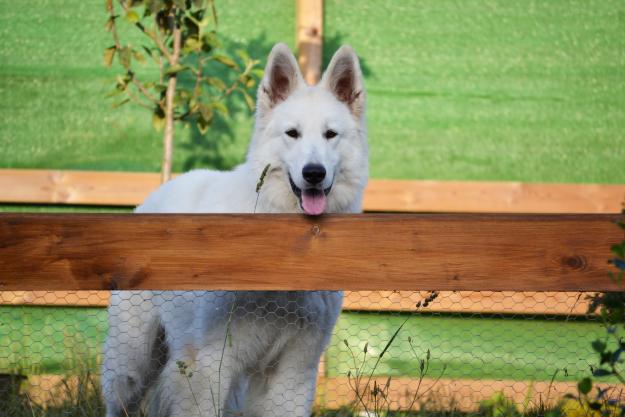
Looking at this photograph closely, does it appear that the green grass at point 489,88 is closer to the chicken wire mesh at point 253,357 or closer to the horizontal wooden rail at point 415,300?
the horizontal wooden rail at point 415,300

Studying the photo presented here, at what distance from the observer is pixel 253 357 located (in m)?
3.05

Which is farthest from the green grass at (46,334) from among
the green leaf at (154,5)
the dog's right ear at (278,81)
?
the dog's right ear at (278,81)

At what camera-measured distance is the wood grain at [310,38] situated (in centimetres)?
509

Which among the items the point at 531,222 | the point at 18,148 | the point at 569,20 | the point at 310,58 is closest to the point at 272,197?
the point at 531,222

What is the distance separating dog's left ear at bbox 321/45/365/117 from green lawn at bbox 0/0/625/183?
6.85ft

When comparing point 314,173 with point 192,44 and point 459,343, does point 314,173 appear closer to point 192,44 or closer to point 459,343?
point 192,44

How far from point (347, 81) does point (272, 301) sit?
1044mm

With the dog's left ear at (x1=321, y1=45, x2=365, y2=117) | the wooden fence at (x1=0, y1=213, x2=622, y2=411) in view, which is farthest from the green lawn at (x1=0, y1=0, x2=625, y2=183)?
the wooden fence at (x1=0, y1=213, x2=622, y2=411)

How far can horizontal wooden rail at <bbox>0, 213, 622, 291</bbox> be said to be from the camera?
240 cm

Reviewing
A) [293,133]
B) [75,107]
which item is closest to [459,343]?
[293,133]

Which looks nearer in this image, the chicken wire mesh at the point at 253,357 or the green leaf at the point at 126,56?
the chicken wire mesh at the point at 253,357

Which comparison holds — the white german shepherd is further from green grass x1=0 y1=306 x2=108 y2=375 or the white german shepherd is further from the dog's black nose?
green grass x1=0 y1=306 x2=108 y2=375

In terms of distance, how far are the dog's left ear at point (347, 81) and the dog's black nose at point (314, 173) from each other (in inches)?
21.7

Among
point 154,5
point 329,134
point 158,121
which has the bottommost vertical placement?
point 158,121
